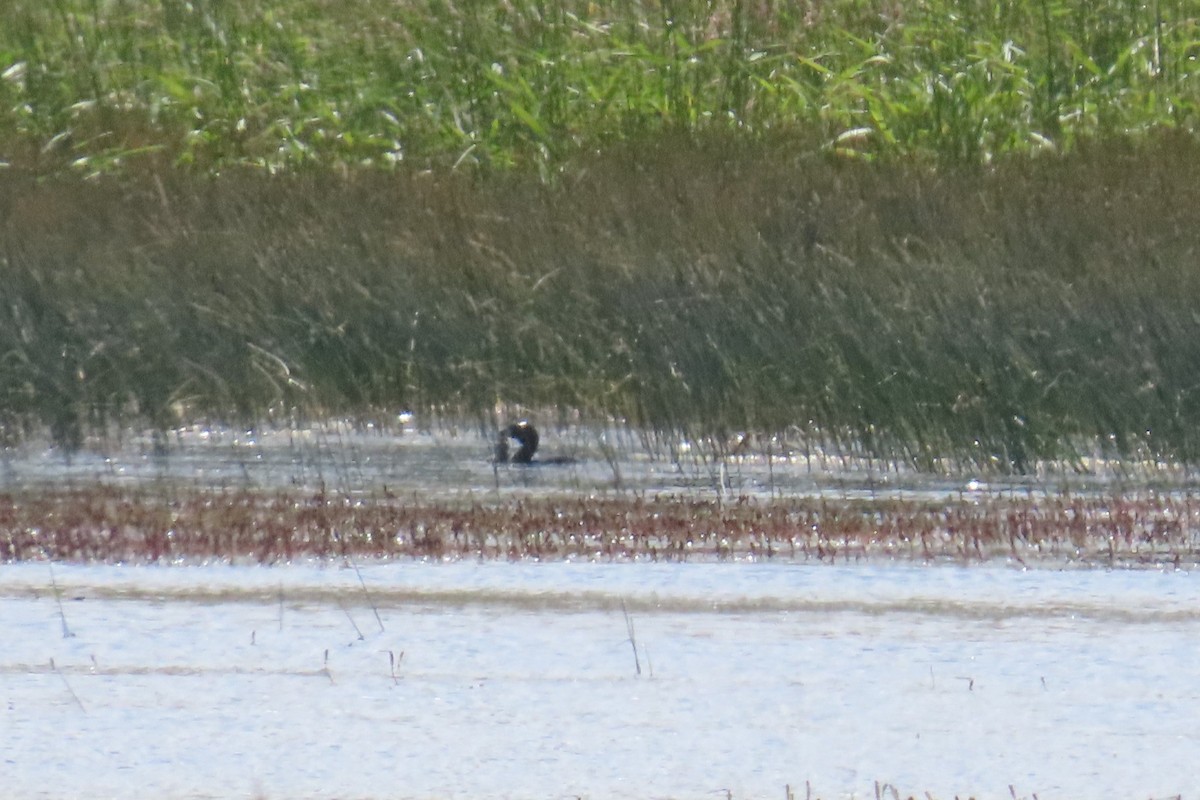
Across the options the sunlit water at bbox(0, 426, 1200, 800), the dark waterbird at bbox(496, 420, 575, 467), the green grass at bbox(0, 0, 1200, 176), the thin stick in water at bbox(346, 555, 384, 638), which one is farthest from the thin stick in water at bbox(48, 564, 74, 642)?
the green grass at bbox(0, 0, 1200, 176)

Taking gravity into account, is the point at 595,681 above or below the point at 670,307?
below

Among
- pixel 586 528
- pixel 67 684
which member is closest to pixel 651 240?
pixel 586 528

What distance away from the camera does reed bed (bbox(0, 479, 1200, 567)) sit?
17.4ft

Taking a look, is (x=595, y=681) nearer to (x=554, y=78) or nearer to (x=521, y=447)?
(x=521, y=447)

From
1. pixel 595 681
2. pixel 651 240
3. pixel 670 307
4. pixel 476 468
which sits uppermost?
pixel 651 240

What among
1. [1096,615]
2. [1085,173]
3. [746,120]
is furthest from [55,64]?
[1096,615]

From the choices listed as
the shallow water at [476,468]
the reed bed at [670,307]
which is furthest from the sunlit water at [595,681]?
the reed bed at [670,307]

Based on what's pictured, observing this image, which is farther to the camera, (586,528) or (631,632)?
(586,528)

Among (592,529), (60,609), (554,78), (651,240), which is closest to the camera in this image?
(60,609)

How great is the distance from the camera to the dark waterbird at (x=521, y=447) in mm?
6883

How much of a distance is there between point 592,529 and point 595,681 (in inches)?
62.7

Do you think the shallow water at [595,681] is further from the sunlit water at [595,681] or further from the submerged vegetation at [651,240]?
the submerged vegetation at [651,240]

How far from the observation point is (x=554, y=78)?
34.7 ft

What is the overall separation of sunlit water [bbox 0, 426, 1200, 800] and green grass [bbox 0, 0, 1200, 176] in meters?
4.58
